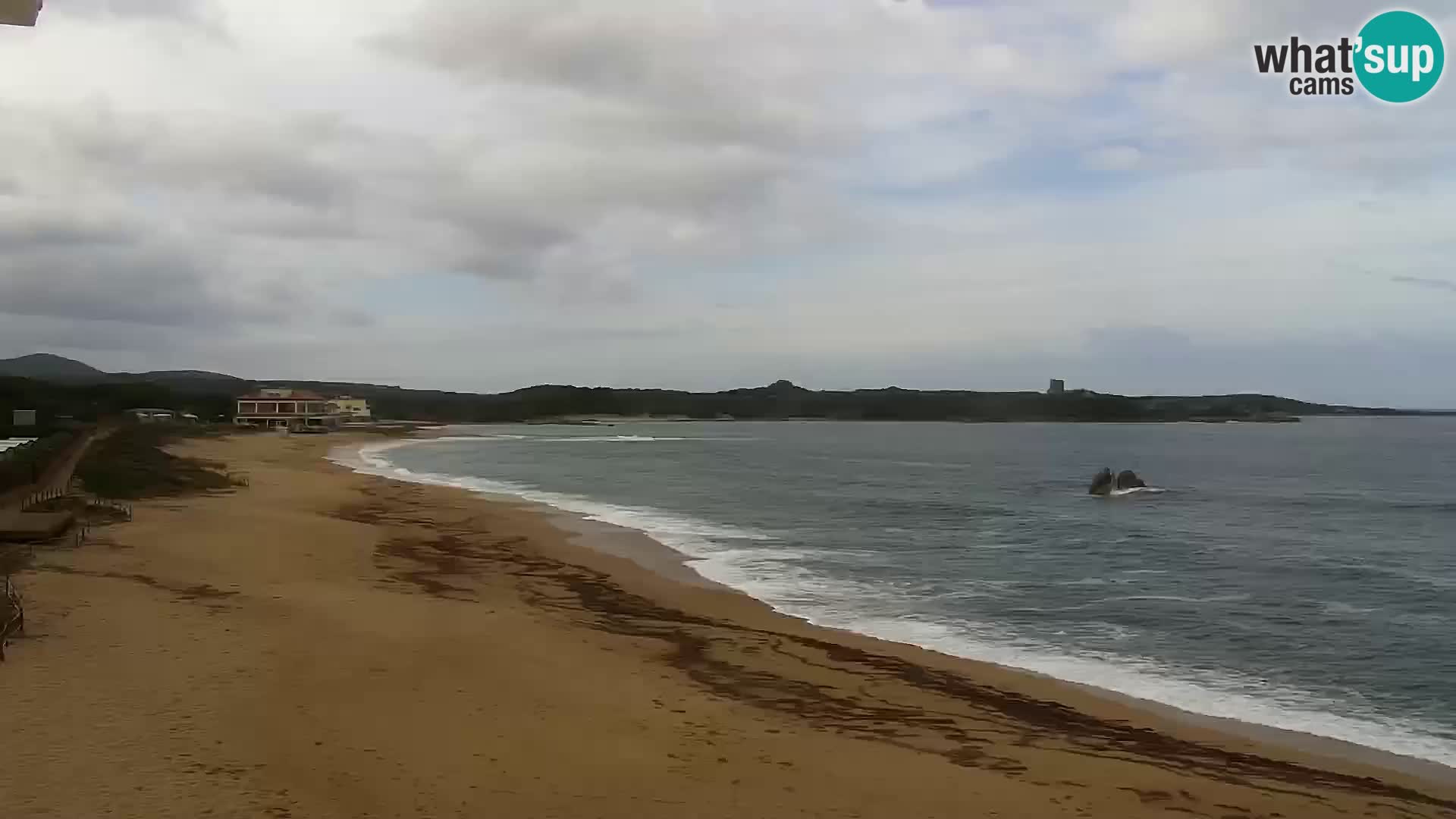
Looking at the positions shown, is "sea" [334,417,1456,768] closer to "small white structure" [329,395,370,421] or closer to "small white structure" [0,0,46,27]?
"small white structure" [0,0,46,27]

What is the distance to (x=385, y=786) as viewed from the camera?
6797 mm

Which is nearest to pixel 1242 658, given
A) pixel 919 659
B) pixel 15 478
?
pixel 919 659

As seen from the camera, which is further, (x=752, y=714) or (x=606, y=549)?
(x=606, y=549)

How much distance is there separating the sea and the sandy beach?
1.64 m

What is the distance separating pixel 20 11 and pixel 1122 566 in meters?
21.2

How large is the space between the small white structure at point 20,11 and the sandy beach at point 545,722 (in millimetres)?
4824

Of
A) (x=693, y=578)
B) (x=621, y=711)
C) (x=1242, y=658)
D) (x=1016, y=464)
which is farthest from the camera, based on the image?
(x=1016, y=464)

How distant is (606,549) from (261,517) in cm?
875

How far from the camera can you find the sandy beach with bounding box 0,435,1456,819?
682 cm

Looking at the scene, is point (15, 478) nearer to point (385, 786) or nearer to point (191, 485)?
point (191, 485)

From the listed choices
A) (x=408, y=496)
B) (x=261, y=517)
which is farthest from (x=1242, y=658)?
(x=408, y=496)

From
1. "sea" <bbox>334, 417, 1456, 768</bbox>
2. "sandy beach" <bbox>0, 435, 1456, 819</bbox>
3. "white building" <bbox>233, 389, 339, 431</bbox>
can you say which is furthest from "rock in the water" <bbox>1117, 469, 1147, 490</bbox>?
"white building" <bbox>233, 389, 339, 431</bbox>

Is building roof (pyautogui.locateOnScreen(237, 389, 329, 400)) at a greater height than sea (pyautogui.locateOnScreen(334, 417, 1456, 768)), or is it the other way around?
building roof (pyautogui.locateOnScreen(237, 389, 329, 400))

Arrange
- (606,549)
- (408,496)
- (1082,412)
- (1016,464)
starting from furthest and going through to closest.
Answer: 1. (1082,412)
2. (1016,464)
3. (408,496)
4. (606,549)
